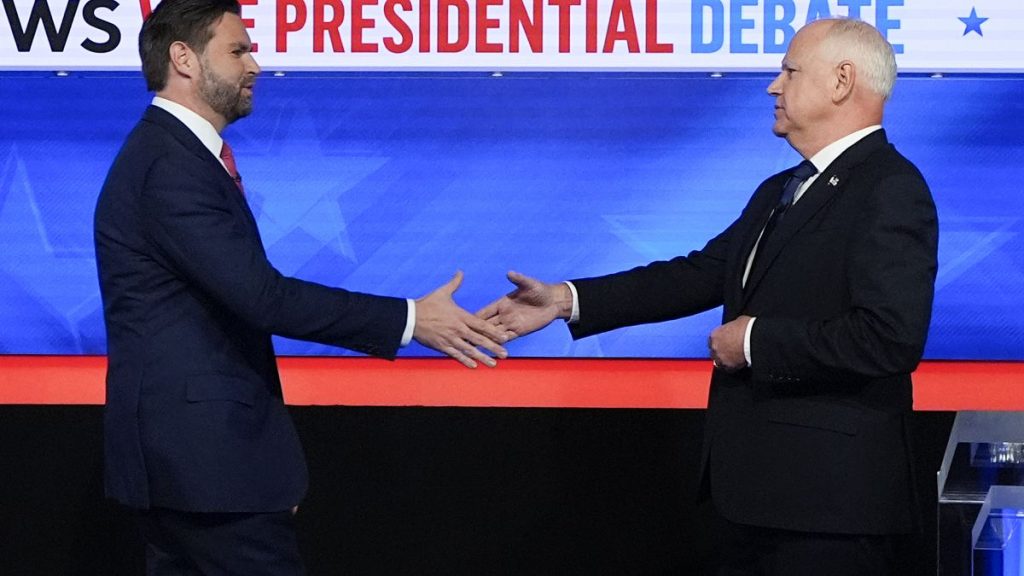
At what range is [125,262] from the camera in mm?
2250

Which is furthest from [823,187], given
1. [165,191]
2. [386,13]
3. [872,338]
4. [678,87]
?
[386,13]

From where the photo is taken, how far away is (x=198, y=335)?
7.32 ft

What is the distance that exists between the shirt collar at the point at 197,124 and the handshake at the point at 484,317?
16.5 inches

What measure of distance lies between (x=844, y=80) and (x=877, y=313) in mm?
431

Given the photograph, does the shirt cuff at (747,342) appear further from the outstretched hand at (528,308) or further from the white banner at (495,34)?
the white banner at (495,34)

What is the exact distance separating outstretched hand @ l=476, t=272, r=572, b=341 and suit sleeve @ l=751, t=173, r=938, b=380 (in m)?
0.62

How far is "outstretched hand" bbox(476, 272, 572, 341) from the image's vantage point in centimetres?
274

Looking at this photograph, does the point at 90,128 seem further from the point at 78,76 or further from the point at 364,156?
the point at 364,156

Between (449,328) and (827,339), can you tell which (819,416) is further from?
(449,328)

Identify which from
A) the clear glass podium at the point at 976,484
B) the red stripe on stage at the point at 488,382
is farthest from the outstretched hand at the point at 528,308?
the red stripe on stage at the point at 488,382

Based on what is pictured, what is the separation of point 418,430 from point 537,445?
267mm

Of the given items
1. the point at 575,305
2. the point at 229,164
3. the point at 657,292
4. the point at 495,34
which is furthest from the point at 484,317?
the point at 495,34

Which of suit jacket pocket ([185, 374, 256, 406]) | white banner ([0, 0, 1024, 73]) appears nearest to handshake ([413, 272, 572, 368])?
suit jacket pocket ([185, 374, 256, 406])

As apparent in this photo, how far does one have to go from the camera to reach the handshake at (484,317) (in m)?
2.43
